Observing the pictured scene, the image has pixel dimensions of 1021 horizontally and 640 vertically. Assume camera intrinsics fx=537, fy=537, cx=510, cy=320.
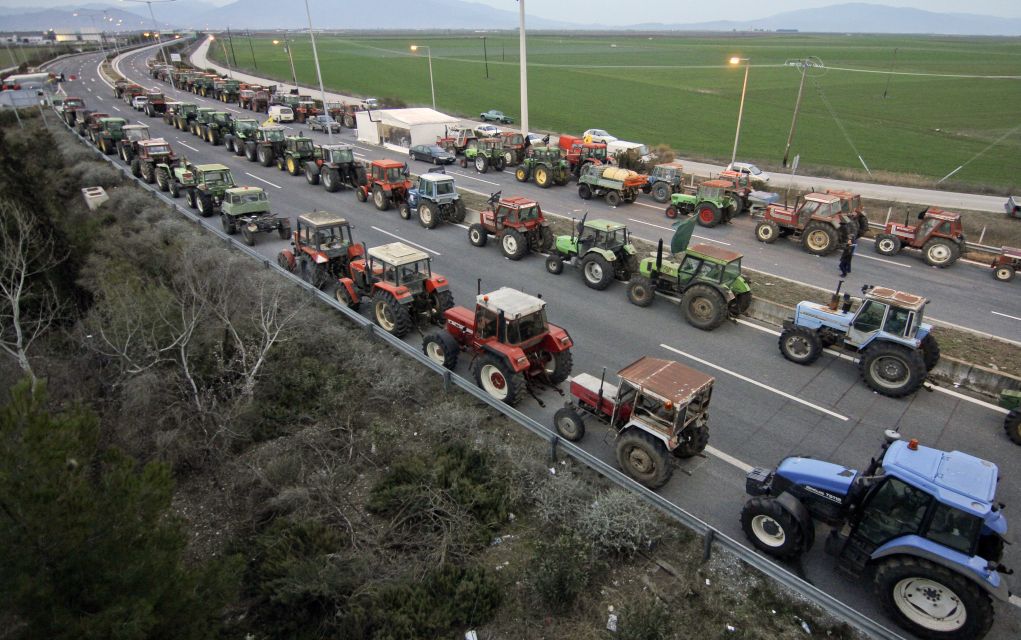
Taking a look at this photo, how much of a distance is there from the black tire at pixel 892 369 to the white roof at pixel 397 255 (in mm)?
10127

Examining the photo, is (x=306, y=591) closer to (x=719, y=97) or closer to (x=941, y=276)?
(x=941, y=276)

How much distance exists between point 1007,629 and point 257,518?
10239mm

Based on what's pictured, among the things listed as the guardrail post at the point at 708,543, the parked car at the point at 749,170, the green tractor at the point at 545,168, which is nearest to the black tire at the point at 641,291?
the guardrail post at the point at 708,543

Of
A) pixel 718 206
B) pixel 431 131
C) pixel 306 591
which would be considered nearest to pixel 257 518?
pixel 306 591

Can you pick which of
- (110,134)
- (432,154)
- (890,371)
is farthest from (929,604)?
(110,134)

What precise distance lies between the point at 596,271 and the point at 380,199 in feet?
37.0

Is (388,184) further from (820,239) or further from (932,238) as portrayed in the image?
(932,238)

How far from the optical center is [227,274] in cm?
1405

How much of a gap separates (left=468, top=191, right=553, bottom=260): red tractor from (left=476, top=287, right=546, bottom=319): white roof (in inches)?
306

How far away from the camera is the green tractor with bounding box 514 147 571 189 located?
27750mm

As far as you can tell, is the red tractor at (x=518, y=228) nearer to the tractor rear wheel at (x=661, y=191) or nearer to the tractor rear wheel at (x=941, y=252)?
the tractor rear wheel at (x=661, y=191)

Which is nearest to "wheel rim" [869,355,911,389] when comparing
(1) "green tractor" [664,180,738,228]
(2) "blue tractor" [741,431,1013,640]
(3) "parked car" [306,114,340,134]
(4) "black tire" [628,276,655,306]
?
(2) "blue tractor" [741,431,1013,640]

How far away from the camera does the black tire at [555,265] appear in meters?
17.3

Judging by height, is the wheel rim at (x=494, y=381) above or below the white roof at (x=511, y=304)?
below
